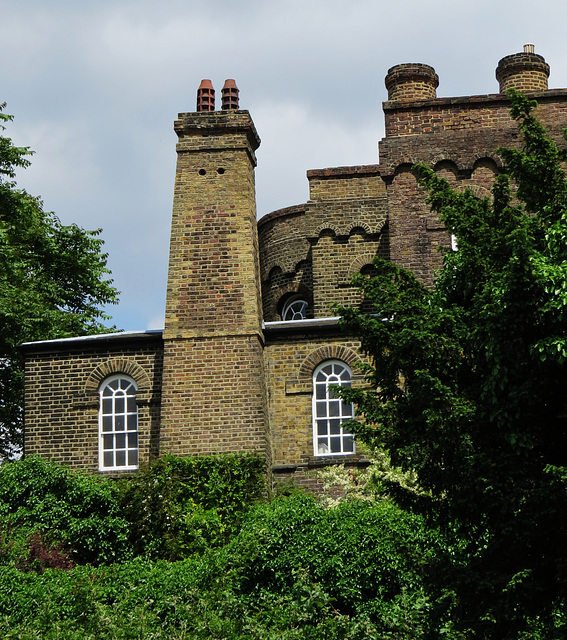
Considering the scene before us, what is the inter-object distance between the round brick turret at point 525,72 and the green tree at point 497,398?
17795 millimetres

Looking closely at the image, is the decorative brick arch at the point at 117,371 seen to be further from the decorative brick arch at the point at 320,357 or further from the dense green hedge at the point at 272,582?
the dense green hedge at the point at 272,582

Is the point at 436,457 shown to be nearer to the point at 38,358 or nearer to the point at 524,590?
the point at 524,590

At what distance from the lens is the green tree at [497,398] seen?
38.3ft

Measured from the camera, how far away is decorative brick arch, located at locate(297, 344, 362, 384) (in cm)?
2341

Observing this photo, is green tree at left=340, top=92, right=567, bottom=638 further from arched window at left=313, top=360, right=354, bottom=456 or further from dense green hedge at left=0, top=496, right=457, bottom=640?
arched window at left=313, top=360, right=354, bottom=456

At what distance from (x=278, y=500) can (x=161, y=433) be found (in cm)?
346

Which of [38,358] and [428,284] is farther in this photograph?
[428,284]

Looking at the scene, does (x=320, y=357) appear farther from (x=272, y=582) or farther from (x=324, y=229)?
(x=324, y=229)

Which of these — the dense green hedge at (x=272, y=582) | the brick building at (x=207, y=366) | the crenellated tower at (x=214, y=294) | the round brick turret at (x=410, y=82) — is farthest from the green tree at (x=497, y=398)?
the round brick turret at (x=410, y=82)

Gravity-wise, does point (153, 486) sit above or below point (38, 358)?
below

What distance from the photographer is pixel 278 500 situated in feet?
67.1

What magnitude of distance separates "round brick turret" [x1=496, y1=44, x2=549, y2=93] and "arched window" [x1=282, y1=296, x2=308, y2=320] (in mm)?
8209

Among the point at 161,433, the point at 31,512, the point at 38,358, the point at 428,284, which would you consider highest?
the point at 428,284

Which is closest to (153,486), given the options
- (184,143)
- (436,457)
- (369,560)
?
(369,560)
